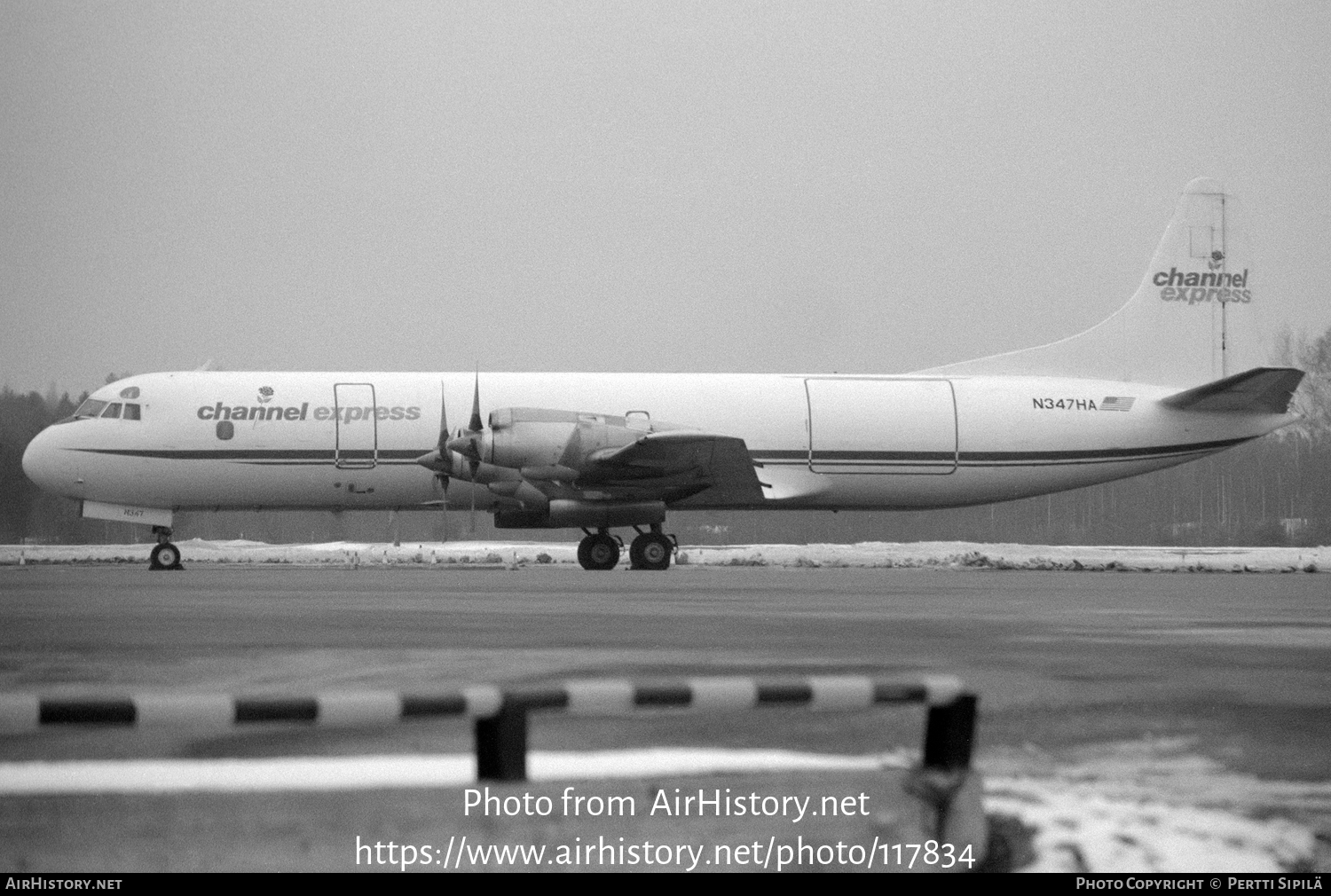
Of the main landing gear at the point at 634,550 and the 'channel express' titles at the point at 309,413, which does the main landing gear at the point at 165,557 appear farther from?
the main landing gear at the point at 634,550

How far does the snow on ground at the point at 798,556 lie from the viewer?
3975 cm

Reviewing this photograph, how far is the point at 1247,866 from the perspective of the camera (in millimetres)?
6504

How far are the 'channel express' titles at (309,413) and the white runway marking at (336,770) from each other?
2717 cm

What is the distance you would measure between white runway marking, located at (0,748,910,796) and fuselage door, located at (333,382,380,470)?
88.4ft

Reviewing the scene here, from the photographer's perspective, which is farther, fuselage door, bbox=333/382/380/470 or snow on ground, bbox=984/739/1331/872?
fuselage door, bbox=333/382/380/470

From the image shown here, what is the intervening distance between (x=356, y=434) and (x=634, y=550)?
6.60 meters

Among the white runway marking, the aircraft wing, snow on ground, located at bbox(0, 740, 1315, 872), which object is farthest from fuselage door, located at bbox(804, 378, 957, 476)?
the white runway marking

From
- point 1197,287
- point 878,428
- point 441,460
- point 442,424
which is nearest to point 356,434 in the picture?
point 442,424

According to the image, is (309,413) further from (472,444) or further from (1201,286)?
(1201,286)

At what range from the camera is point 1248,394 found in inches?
1443

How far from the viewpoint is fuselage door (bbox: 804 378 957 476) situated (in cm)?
3572

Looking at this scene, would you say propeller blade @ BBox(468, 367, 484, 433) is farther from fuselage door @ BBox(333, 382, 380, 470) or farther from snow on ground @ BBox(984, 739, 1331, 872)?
snow on ground @ BBox(984, 739, 1331, 872)

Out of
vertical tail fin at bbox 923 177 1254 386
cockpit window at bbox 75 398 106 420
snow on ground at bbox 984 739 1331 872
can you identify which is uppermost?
vertical tail fin at bbox 923 177 1254 386
